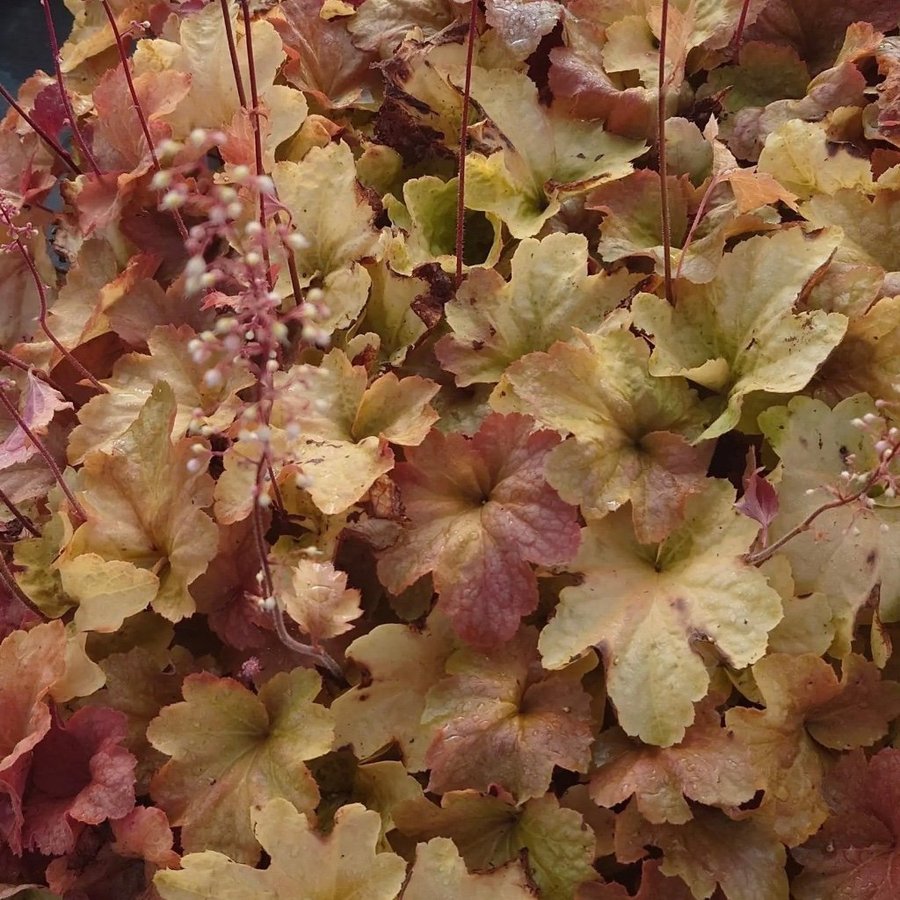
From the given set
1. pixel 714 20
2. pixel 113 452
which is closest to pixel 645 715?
pixel 113 452

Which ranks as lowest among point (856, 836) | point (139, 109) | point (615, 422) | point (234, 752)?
point (856, 836)

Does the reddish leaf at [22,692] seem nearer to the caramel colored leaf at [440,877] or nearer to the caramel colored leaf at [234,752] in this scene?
the caramel colored leaf at [234,752]

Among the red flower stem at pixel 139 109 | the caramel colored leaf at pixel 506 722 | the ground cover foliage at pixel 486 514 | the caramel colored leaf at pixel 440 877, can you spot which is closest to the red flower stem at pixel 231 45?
the ground cover foliage at pixel 486 514

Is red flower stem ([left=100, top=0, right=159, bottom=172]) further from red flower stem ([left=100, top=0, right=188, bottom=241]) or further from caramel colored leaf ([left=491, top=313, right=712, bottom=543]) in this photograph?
caramel colored leaf ([left=491, top=313, right=712, bottom=543])

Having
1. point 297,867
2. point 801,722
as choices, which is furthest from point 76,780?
point 801,722

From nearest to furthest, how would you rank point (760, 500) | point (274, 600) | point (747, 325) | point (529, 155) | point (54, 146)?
point (274, 600), point (760, 500), point (747, 325), point (529, 155), point (54, 146)

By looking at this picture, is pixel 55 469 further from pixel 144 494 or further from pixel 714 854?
pixel 714 854
